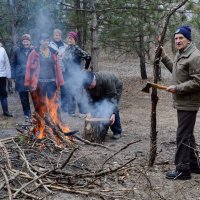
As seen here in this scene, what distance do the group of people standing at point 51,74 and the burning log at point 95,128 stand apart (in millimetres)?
166

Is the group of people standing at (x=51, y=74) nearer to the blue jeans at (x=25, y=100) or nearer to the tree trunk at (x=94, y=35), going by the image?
the blue jeans at (x=25, y=100)

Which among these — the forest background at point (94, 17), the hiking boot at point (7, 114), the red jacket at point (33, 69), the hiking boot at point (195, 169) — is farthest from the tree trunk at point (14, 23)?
the hiking boot at point (195, 169)

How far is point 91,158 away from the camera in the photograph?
600cm

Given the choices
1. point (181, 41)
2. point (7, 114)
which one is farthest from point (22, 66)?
point (181, 41)

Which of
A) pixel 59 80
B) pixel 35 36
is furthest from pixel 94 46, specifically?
pixel 59 80

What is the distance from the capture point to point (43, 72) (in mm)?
8133

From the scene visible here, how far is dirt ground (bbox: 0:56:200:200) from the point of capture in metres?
4.69

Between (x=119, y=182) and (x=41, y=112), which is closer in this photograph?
(x=119, y=182)

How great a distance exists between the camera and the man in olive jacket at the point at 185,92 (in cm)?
486

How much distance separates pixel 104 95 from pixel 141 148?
1.17m

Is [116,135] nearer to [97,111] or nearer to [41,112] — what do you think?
[97,111]

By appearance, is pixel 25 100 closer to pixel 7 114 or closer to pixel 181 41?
pixel 7 114

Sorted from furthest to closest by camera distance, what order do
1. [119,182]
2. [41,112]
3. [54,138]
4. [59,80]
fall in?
[59,80]
[41,112]
[54,138]
[119,182]

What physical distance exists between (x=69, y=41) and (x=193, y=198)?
5023mm
